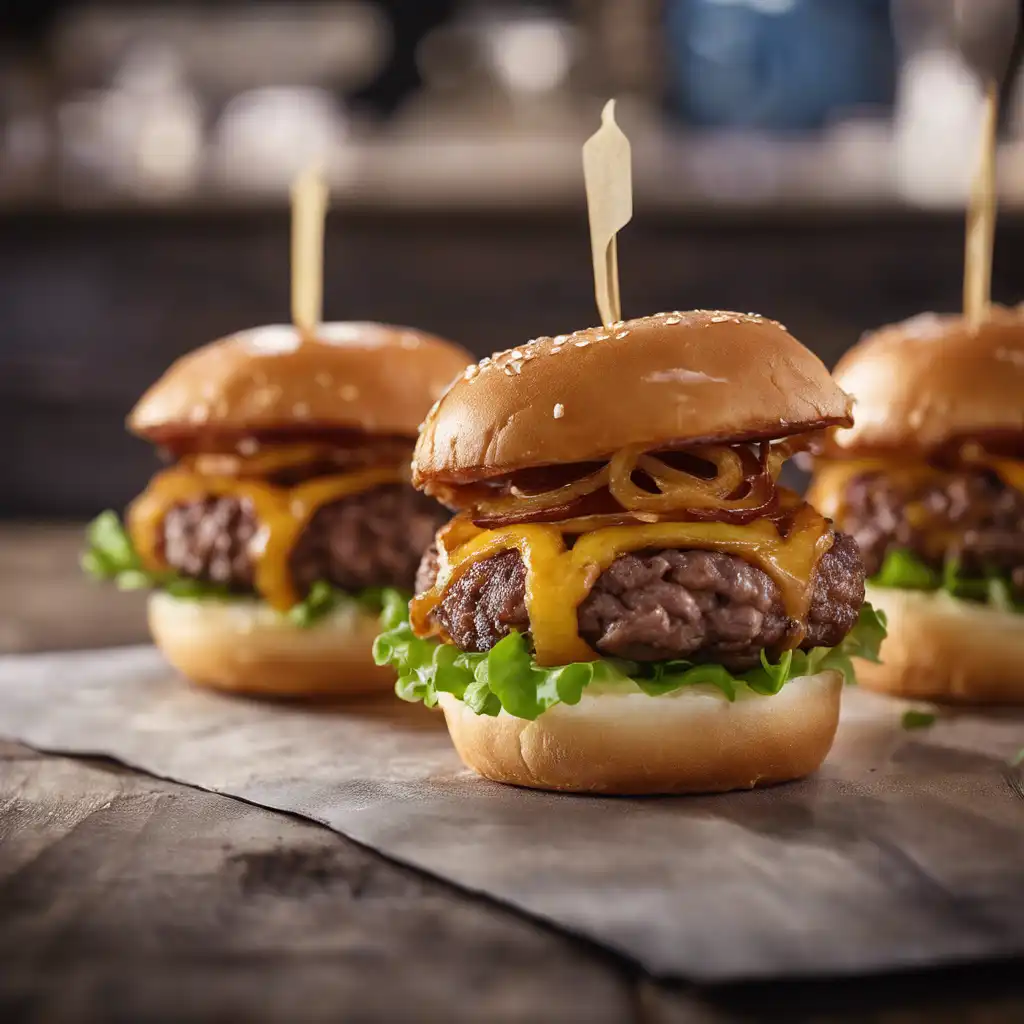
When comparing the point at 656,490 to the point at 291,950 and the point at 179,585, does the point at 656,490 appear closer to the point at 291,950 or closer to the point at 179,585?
the point at 291,950

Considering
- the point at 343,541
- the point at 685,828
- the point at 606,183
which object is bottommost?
the point at 685,828

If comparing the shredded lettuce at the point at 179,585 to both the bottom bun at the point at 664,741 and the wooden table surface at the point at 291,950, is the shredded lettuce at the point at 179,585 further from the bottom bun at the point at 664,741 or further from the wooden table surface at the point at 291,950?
the wooden table surface at the point at 291,950

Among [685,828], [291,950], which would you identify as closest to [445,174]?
[685,828]

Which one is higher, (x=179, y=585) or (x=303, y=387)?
(x=303, y=387)

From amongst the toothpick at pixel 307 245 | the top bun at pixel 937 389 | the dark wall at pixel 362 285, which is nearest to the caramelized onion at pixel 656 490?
the top bun at pixel 937 389

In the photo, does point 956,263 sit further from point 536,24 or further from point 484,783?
point 484,783

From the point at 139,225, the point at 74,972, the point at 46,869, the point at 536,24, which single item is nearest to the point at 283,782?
the point at 46,869

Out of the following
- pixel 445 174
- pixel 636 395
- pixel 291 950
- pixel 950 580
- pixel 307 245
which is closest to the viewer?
pixel 291 950
